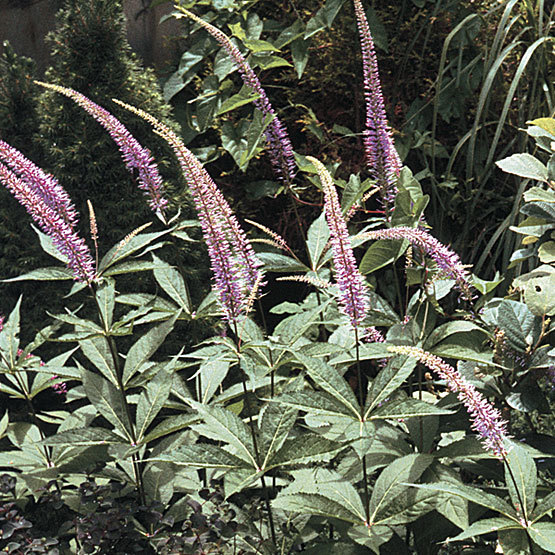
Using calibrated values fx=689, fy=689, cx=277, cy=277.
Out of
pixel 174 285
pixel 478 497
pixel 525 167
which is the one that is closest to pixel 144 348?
pixel 174 285

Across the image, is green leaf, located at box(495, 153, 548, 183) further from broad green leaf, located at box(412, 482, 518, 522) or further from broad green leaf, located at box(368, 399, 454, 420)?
broad green leaf, located at box(412, 482, 518, 522)

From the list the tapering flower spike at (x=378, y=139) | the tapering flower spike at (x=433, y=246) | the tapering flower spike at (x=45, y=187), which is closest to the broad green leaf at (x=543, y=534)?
the tapering flower spike at (x=433, y=246)

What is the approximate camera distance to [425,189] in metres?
3.57

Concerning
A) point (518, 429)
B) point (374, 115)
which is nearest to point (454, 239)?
point (518, 429)

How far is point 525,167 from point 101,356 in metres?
1.37

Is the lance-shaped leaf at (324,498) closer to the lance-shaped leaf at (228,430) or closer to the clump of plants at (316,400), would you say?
the clump of plants at (316,400)

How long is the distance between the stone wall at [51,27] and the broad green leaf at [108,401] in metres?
2.30

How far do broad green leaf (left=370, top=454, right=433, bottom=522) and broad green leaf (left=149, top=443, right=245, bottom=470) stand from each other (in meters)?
0.31

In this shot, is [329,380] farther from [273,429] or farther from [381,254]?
[381,254]

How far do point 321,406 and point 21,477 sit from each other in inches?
41.2

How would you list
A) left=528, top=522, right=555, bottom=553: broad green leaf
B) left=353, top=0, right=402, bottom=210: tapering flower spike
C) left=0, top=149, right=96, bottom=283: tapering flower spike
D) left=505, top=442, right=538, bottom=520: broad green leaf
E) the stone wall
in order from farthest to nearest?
the stone wall → left=353, top=0, right=402, bottom=210: tapering flower spike → left=0, top=149, right=96, bottom=283: tapering flower spike → left=505, top=442, right=538, bottom=520: broad green leaf → left=528, top=522, right=555, bottom=553: broad green leaf

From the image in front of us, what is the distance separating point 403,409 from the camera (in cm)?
145

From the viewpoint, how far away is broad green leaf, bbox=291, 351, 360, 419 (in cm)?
149

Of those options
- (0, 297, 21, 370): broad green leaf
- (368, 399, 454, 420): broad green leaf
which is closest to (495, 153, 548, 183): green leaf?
(368, 399, 454, 420): broad green leaf
